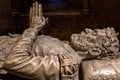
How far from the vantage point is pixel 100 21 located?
3.93 metres

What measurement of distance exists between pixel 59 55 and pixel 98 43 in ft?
0.98

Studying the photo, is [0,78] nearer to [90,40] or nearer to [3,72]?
[3,72]

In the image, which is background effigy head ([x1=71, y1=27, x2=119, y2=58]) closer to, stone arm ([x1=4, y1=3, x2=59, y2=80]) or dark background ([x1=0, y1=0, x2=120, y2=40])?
stone arm ([x1=4, y1=3, x2=59, y2=80])

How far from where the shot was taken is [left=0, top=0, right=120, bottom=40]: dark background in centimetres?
390

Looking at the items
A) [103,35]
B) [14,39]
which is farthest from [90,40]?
[14,39]

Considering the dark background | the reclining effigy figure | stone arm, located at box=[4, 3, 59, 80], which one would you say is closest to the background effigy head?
the reclining effigy figure

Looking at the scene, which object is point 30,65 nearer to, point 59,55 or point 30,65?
point 30,65

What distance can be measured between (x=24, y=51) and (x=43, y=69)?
0.56ft

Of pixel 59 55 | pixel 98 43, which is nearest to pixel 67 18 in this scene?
pixel 98 43

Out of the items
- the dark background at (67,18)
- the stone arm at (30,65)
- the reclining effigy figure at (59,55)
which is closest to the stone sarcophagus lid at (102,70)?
the reclining effigy figure at (59,55)

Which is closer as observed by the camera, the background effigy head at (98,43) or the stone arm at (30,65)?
the stone arm at (30,65)

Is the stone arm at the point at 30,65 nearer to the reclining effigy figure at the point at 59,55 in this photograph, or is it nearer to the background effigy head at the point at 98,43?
the reclining effigy figure at the point at 59,55

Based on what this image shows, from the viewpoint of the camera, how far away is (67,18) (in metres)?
3.89

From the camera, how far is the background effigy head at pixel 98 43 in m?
2.05
